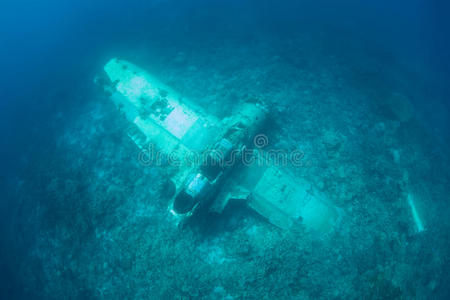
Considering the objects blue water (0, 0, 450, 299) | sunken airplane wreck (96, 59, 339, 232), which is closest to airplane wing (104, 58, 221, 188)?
sunken airplane wreck (96, 59, 339, 232)

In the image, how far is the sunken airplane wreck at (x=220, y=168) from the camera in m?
6.21

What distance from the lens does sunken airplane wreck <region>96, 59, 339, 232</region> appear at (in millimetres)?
6210

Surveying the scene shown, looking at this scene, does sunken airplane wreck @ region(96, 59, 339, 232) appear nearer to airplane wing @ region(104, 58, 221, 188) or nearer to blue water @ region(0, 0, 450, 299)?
airplane wing @ region(104, 58, 221, 188)

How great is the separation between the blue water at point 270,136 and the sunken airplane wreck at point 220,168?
0.57 metres

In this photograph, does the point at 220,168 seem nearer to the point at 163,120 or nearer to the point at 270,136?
the point at 270,136

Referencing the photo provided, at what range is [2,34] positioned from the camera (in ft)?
79.5

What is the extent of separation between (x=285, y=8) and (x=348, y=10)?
7.68 m

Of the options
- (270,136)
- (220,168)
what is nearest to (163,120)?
(220,168)

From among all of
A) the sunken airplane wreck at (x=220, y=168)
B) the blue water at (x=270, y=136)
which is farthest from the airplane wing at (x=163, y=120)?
the blue water at (x=270, y=136)

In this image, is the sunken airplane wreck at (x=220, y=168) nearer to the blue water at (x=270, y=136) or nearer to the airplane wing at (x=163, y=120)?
the airplane wing at (x=163, y=120)

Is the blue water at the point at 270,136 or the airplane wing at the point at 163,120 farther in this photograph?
the airplane wing at the point at 163,120

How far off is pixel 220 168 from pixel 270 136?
305cm

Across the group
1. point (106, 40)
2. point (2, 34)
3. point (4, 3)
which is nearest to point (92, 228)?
point (106, 40)

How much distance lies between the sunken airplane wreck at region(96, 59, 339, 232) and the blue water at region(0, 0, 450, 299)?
57 cm
